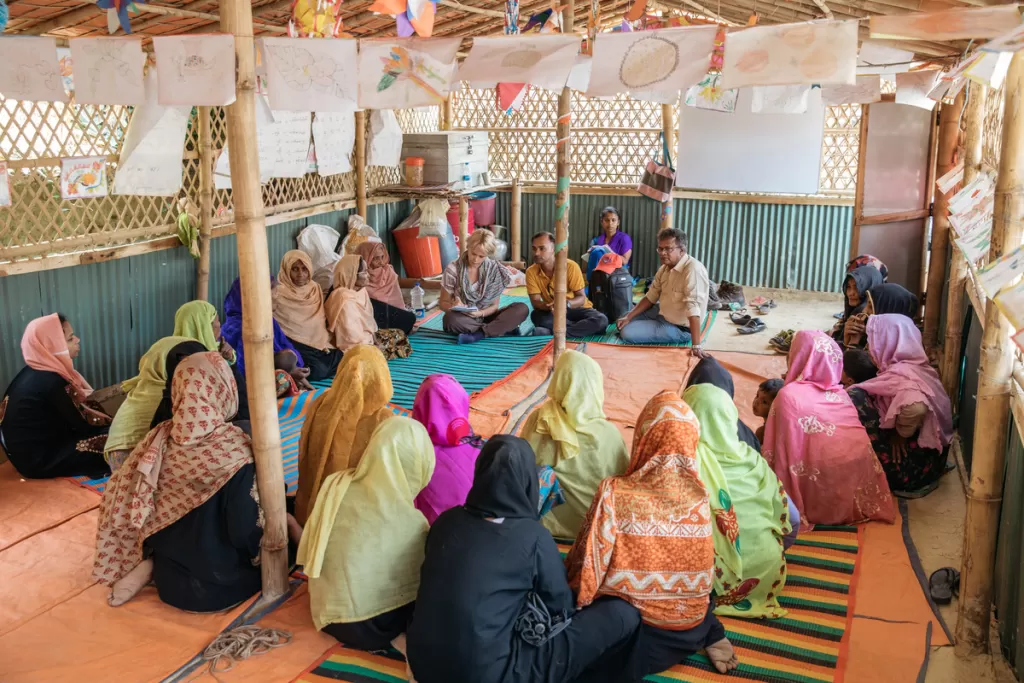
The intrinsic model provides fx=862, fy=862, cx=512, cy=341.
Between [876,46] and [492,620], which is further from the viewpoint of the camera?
[876,46]

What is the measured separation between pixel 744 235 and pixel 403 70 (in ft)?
19.1

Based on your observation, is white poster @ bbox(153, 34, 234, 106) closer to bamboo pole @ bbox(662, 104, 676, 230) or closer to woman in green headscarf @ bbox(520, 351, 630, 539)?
woman in green headscarf @ bbox(520, 351, 630, 539)

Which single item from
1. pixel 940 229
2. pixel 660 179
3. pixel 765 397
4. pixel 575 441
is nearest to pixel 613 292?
pixel 660 179

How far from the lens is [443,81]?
10.8 feet

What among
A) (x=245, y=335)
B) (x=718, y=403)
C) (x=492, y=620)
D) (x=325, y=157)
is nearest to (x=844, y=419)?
(x=718, y=403)

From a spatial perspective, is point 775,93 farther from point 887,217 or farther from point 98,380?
point 98,380

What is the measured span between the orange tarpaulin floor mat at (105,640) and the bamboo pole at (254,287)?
12.1 inches

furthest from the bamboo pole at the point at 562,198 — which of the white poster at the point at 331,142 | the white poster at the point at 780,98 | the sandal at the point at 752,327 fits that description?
the sandal at the point at 752,327

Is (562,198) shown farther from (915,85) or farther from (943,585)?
(943,585)

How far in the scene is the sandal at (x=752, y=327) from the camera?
6777mm

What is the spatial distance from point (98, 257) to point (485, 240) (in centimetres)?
263

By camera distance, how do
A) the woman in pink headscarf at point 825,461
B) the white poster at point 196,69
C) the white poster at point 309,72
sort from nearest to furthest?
the white poster at point 196,69 → the white poster at point 309,72 → the woman in pink headscarf at point 825,461

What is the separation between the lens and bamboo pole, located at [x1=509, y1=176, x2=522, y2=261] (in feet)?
29.2

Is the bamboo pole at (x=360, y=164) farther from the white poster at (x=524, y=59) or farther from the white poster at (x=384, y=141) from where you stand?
the white poster at (x=524, y=59)
